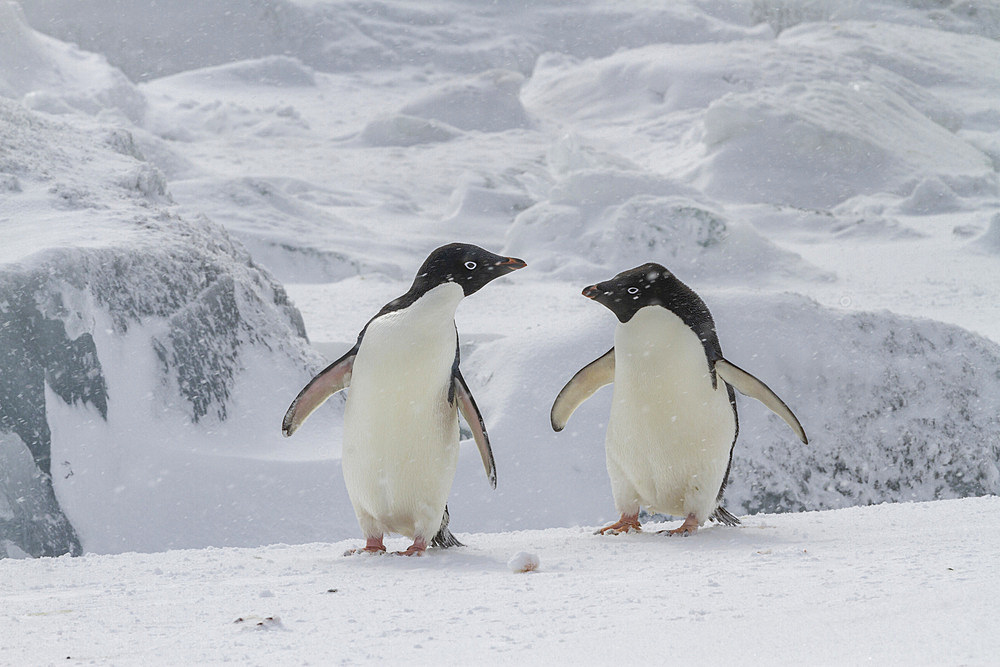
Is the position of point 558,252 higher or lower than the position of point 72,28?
lower

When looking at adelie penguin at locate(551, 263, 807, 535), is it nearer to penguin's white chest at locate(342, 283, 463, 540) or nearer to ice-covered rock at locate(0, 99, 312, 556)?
penguin's white chest at locate(342, 283, 463, 540)

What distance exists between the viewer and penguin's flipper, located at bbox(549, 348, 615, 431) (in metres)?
3.17

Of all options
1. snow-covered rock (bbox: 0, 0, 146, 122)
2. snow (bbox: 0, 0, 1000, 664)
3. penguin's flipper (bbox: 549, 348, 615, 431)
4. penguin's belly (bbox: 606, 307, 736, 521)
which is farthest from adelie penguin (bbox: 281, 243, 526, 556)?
snow-covered rock (bbox: 0, 0, 146, 122)

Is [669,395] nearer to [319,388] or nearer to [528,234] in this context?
[319,388]

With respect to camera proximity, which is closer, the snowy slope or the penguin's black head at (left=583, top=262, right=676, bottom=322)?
the penguin's black head at (left=583, top=262, right=676, bottom=322)

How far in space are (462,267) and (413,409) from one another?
374 millimetres

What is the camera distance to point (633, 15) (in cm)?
2848

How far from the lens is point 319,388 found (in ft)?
8.81

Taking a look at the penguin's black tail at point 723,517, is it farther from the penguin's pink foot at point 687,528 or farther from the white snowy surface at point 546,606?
the white snowy surface at point 546,606

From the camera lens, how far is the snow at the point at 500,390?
1.44m

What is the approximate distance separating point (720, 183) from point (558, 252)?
4.17 metres

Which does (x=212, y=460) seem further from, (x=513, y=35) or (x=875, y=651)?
(x=513, y=35)

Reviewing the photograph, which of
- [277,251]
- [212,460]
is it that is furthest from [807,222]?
[212,460]

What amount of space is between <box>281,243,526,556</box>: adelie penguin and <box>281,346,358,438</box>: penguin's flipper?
3.8 inches
